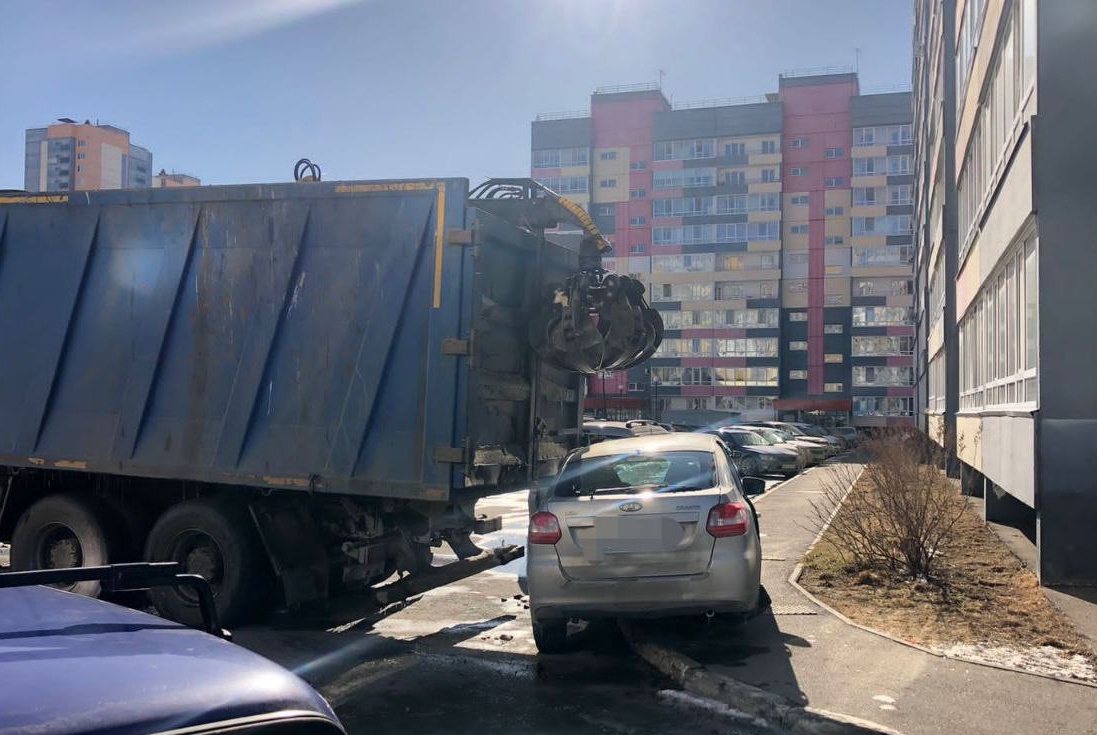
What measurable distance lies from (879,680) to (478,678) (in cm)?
271

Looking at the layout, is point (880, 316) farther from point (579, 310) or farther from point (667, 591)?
point (667, 591)

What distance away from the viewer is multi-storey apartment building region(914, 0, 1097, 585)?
884cm

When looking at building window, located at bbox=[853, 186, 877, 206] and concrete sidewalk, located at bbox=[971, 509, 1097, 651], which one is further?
building window, located at bbox=[853, 186, 877, 206]

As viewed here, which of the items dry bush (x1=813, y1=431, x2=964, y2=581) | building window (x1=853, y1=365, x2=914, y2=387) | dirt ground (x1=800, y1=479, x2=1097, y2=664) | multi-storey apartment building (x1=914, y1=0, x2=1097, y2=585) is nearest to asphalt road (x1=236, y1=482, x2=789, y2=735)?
dirt ground (x1=800, y1=479, x2=1097, y2=664)

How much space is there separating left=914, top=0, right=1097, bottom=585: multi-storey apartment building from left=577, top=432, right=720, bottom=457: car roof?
3477 mm

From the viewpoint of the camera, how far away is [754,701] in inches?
223

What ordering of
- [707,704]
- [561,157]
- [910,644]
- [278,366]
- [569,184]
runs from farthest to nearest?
[561,157] < [569,184] < [278,366] < [910,644] < [707,704]

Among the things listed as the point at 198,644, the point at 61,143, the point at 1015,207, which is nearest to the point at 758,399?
the point at 61,143

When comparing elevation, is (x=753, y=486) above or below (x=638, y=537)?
above

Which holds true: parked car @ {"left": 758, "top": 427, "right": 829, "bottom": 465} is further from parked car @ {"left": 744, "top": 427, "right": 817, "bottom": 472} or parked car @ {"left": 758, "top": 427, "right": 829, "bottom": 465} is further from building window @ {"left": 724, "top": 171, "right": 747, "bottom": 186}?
building window @ {"left": 724, "top": 171, "right": 747, "bottom": 186}

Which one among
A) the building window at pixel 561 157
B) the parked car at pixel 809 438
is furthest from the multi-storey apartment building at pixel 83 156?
the building window at pixel 561 157

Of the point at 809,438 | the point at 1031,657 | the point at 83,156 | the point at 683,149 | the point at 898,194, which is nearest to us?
the point at 1031,657

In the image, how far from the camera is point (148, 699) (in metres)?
2.06

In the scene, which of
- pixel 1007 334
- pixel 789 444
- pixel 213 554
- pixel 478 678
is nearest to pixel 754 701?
pixel 478 678
